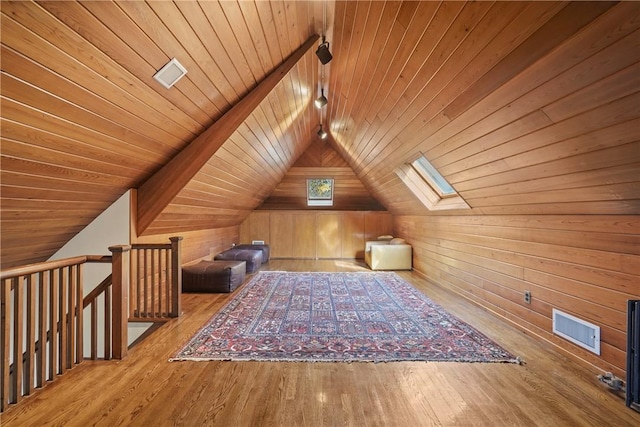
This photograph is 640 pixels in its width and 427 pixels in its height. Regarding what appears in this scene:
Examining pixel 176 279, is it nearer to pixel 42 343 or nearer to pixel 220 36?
pixel 42 343

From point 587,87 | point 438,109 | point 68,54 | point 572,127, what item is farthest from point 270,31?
point 572,127

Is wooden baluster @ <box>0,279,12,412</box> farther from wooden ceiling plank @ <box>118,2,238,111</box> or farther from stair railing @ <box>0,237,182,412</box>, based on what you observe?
wooden ceiling plank @ <box>118,2,238,111</box>

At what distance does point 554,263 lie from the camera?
2291mm

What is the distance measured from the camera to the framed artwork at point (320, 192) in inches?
265

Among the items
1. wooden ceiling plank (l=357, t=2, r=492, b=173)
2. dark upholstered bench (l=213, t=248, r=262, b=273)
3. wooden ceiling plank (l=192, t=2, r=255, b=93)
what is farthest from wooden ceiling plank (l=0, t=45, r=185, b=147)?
dark upholstered bench (l=213, t=248, r=262, b=273)

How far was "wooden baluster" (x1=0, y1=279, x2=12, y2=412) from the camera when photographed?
1487 mm

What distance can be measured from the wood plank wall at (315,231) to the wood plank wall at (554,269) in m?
3.14

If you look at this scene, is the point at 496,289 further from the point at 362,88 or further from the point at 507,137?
the point at 362,88

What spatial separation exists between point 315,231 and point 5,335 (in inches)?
222

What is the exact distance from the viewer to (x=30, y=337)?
1694mm

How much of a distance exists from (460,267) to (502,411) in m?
2.37

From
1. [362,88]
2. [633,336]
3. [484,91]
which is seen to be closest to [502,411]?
[633,336]

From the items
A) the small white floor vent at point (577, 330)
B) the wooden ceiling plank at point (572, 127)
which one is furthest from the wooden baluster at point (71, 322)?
the small white floor vent at point (577, 330)

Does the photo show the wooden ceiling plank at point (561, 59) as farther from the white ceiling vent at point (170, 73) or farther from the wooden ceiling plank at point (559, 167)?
the white ceiling vent at point (170, 73)
